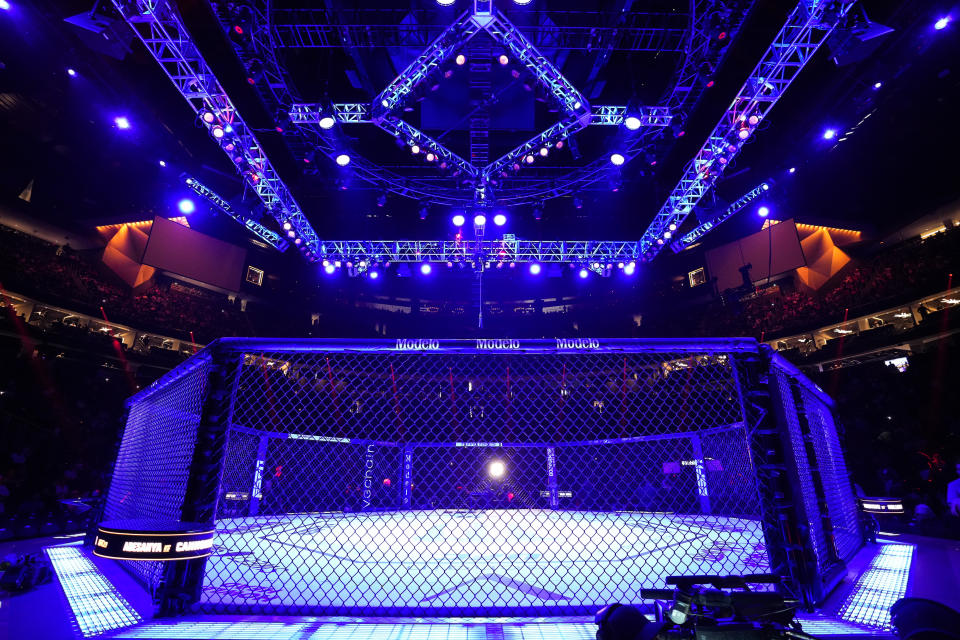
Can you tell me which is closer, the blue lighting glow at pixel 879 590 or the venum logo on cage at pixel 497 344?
the blue lighting glow at pixel 879 590

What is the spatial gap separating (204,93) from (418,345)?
21.9 ft

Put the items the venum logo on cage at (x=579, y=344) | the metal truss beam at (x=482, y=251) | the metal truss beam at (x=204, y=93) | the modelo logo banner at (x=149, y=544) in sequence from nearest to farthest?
the modelo logo banner at (x=149, y=544) < the venum logo on cage at (x=579, y=344) < the metal truss beam at (x=204, y=93) < the metal truss beam at (x=482, y=251)

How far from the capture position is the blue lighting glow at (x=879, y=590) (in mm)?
1880

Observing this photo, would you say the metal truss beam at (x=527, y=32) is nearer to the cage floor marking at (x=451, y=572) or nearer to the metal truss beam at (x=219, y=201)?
the metal truss beam at (x=219, y=201)

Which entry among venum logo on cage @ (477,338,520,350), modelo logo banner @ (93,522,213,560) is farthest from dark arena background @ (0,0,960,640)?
venum logo on cage @ (477,338,520,350)

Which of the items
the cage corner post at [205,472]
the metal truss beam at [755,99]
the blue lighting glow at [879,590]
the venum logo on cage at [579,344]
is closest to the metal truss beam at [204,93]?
the cage corner post at [205,472]

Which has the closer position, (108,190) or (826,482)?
(826,482)

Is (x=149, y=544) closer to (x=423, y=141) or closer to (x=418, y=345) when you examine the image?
(x=418, y=345)

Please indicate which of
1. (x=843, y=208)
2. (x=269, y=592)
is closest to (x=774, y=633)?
(x=269, y=592)

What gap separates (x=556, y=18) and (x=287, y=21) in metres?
4.61

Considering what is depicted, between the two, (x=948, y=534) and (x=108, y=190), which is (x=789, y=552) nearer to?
(x=948, y=534)

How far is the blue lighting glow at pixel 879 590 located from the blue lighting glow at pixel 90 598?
3376 mm

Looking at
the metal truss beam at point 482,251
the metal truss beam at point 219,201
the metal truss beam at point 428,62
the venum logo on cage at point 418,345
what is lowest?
the venum logo on cage at point 418,345

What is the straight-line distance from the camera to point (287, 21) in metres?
6.76
